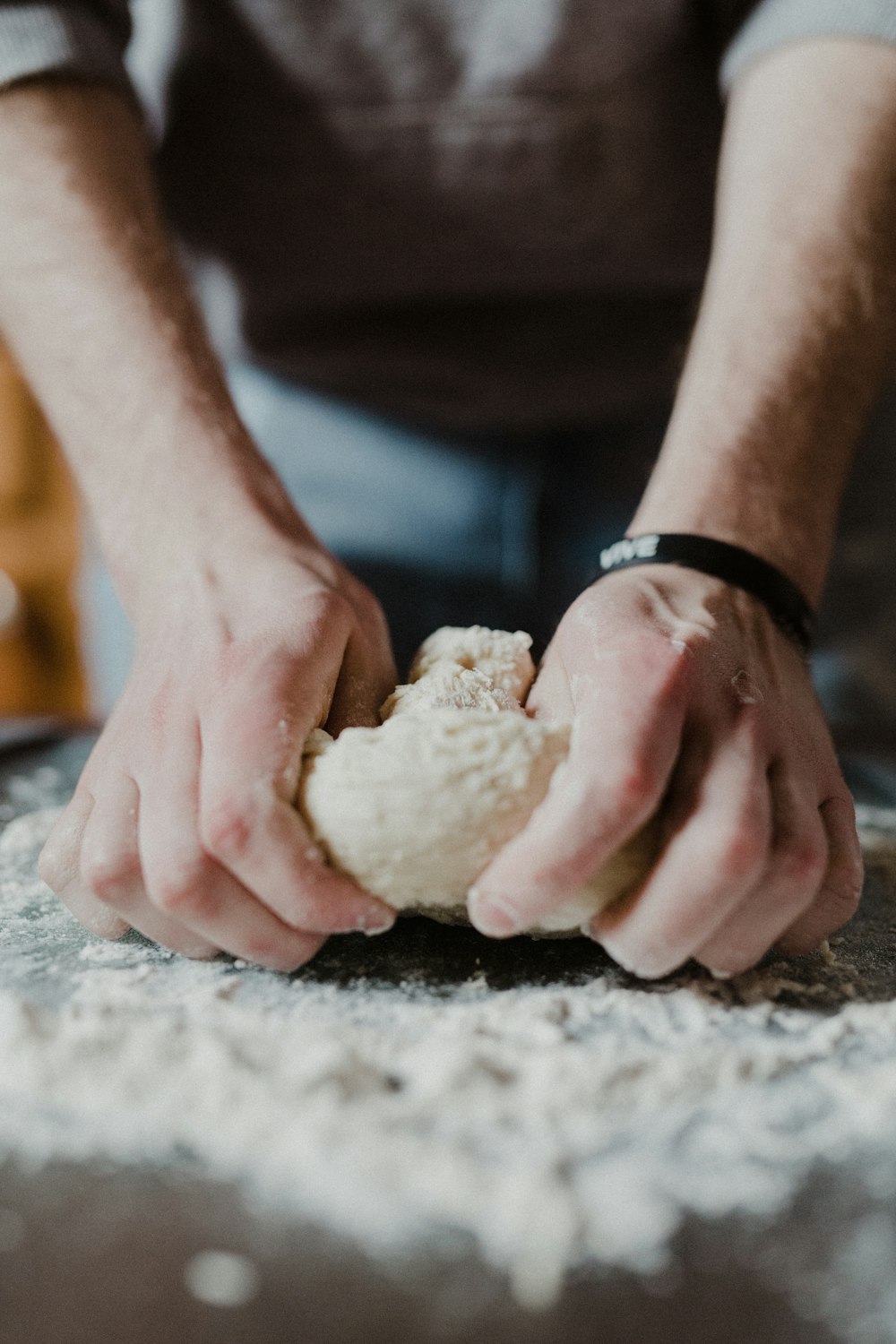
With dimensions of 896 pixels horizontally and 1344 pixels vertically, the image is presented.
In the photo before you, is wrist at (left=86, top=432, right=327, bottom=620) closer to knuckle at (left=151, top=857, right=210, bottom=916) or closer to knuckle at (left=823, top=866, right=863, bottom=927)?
knuckle at (left=151, top=857, right=210, bottom=916)

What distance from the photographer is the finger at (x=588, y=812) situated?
1.67 feet

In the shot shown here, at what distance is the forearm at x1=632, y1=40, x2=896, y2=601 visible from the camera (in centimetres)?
78

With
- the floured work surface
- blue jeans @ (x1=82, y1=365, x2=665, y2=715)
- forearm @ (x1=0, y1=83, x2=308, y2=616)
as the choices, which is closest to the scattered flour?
the floured work surface

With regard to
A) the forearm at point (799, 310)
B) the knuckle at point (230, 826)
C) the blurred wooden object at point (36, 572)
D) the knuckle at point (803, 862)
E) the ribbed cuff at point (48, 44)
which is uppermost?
the ribbed cuff at point (48, 44)

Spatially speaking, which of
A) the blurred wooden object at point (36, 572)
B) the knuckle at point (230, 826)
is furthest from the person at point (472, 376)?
the blurred wooden object at point (36, 572)

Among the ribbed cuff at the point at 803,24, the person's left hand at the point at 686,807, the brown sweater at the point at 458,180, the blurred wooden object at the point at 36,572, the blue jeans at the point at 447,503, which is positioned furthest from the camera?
the blurred wooden object at the point at 36,572

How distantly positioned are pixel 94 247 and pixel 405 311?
0.38 metres

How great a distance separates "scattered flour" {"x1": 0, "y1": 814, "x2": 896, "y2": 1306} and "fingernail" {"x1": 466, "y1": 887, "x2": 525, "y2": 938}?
0.17ft

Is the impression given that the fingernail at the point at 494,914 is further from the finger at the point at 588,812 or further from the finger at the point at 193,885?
the finger at the point at 193,885

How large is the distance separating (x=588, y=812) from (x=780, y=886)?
0.12 m

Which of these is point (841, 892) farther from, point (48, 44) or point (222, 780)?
point (48, 44)

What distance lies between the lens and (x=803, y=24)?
896mm

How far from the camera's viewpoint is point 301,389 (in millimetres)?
1211

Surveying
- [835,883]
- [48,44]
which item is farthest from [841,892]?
[48,44]
